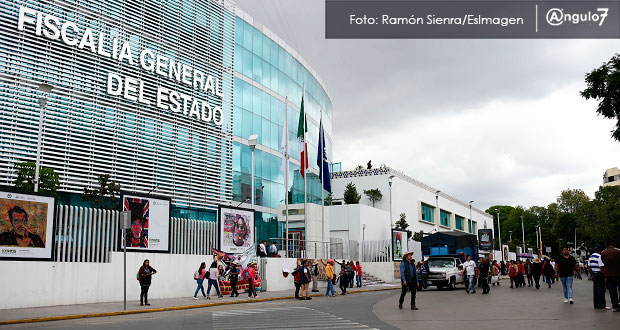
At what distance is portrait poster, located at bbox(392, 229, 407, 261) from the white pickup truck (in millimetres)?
13247

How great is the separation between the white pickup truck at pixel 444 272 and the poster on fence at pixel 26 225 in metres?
20.2

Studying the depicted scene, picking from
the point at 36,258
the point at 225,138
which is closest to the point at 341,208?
the point at 225,138

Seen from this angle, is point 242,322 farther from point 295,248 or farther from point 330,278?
point 295,248

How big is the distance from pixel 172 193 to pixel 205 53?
1028cm

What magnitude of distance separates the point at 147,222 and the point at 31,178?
5724 mm

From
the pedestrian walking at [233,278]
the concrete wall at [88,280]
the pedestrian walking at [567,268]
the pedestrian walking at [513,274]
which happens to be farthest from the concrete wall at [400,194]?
the pedestrian walking at [567,268]

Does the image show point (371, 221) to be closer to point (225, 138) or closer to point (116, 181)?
point (225, 138)

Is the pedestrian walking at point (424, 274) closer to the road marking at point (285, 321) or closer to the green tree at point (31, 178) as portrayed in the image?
the road marking at point (285, 321)

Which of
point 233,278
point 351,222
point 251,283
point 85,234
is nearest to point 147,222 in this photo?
point 85,234

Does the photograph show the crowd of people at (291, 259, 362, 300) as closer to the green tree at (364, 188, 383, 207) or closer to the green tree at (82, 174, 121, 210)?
the green tree at (82, 174, 121, 210)

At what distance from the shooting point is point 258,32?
4575 cm

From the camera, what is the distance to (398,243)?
1929 inches

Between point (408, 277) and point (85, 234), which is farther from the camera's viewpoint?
point (85, 234)

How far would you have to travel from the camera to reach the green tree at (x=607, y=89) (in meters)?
25.1
